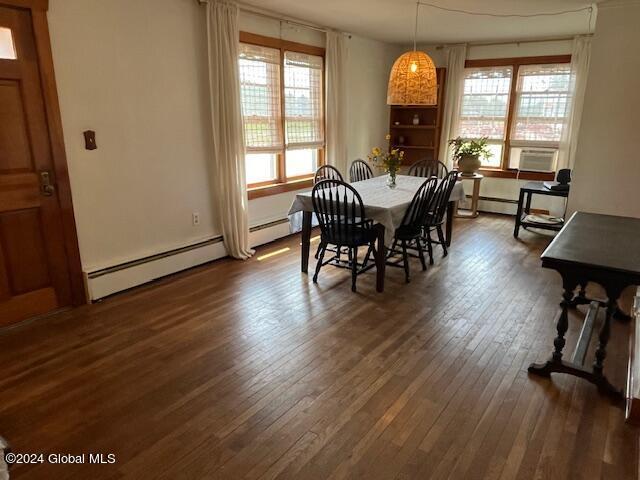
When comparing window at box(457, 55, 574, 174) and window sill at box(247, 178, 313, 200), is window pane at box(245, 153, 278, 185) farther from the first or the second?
window at box(457, 55, 574, 174)

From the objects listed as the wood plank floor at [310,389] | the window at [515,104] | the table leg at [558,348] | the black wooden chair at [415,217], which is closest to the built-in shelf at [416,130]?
the window at [515,104]

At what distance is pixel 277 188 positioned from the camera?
207 inches

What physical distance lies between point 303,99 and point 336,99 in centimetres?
55

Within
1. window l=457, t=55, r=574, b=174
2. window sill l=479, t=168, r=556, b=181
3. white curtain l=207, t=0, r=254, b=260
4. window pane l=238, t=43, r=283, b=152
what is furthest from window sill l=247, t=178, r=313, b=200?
window sill l=479, t=168, r=556, b=181

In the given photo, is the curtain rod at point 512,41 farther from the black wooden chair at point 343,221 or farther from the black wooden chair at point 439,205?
the black wooden chair at point 343,221

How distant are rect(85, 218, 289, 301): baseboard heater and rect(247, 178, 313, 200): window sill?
368mm

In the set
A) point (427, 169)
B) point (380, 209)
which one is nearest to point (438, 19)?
point (427, 169)

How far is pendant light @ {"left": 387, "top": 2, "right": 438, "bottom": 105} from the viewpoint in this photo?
3.78 meters

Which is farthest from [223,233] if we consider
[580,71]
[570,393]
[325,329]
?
[580,71]

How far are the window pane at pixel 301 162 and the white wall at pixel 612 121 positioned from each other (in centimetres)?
311

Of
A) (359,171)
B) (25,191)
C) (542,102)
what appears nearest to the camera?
(25,191)

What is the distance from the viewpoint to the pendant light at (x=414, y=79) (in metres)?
3.78

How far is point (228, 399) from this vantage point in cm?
232

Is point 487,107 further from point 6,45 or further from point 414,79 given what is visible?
point 6,45
